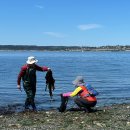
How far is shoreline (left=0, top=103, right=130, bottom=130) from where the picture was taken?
14.0 m

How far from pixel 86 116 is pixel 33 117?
1944 millimetres

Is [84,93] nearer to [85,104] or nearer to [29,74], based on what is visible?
[85,104]

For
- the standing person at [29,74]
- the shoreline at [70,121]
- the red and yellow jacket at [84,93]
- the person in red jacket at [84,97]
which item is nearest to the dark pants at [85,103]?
the person in red jacket at [84,97]

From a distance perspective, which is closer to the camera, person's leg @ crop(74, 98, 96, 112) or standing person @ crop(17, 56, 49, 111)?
person's leg @ crop(74, 98, 96, 112)

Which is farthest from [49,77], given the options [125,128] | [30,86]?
[125,128]

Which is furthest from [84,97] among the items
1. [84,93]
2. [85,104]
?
[85,104]

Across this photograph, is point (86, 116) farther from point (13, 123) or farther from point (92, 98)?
point (13, 123)

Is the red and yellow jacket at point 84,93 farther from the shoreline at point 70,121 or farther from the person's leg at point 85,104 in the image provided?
the shoreline at point 70,121

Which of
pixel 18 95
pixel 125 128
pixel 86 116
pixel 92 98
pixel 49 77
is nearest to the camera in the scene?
pixel 125 128

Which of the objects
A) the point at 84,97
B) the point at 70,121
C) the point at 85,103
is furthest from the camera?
the point at 84,97

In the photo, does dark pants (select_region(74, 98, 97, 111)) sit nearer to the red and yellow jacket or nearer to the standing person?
the red and yellow jacket

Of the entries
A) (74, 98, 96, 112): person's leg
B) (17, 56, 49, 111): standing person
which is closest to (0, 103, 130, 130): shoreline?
(74, 98, 96, 112): person's leg

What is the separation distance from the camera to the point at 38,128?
45.1 feet

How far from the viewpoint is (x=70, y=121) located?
15086 millimetres
